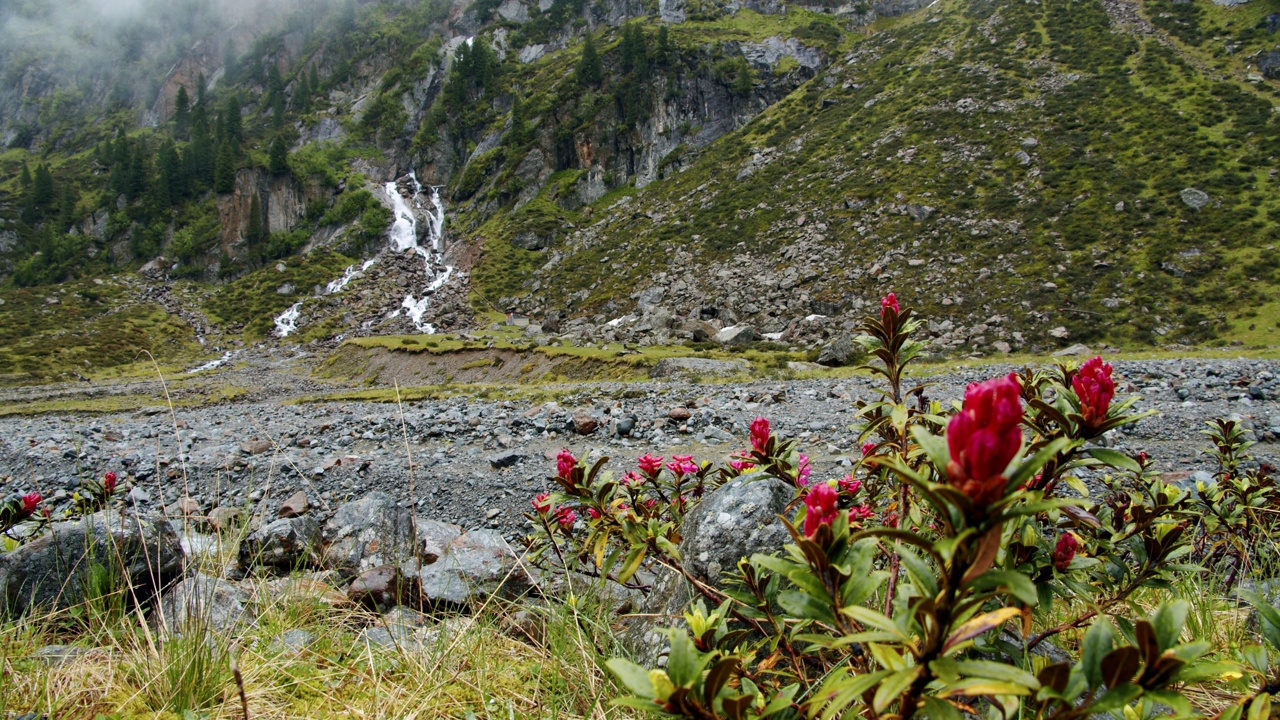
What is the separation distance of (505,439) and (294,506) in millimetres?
4037

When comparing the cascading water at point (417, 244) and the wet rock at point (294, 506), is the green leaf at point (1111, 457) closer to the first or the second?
the wet rock at point (294, 506)

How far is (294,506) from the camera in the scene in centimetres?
777

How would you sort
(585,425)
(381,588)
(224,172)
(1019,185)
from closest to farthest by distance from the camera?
1. (381,588)
2. (585,425)
3. (1019,185)
4. (224,172)

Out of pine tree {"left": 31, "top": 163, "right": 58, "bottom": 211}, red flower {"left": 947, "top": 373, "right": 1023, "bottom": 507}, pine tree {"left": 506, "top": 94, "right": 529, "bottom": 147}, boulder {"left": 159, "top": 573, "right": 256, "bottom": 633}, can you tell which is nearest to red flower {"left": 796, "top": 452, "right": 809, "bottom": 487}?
red flower {"left": 947, "top": 373, "right": 1023, "bottom": 507}

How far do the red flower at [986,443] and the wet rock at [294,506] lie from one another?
28.4ft

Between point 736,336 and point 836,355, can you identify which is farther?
point 736,336

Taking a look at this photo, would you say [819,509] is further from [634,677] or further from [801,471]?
[801,471]

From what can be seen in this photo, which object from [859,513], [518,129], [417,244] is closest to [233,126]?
[417,244]

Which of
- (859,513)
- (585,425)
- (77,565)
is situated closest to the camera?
(859,513)

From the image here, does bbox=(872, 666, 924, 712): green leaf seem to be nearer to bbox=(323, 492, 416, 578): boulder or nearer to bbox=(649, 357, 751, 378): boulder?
bbox=(323, 492, 416, 578): boulder

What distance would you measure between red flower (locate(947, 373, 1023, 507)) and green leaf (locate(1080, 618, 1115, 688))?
1.77ft

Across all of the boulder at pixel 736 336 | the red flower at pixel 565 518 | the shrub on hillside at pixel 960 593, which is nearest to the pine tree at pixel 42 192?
the boulder at pixel 736 336

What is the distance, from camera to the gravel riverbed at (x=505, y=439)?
8.53 m

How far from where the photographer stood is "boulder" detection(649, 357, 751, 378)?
806 inches
